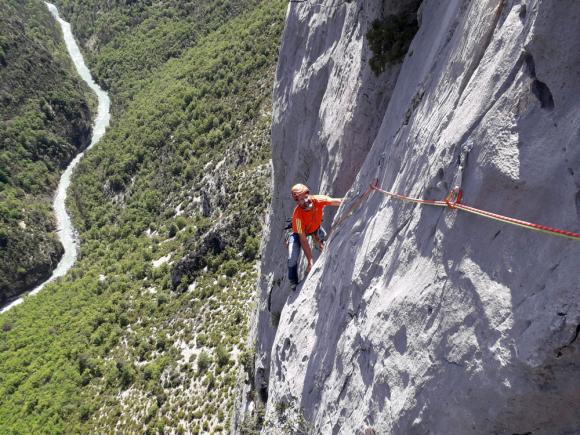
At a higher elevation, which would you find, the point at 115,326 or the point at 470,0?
the point at 470,0

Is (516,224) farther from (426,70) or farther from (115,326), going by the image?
(115,326)

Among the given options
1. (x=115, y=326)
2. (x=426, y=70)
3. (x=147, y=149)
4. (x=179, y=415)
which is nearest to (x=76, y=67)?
(x=147, y=149)

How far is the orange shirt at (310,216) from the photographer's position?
12875 millimetres

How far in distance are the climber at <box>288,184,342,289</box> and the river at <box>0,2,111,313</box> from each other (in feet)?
240

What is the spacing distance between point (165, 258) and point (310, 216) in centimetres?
5184

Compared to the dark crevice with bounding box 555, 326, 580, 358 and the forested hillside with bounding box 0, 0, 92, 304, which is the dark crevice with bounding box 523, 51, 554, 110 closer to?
the dark crevice with bounding box 555, 326, 580, 358

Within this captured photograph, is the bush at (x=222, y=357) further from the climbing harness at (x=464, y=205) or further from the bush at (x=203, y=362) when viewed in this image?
the climbing harness at (x=464, y=205)

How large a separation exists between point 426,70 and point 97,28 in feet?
468

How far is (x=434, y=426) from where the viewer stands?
7289 millimetres

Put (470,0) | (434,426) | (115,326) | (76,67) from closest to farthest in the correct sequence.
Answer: (434,426)
(470,0)
(115,326)
(76,67)

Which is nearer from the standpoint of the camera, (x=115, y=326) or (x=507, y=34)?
(x=507, y=34)

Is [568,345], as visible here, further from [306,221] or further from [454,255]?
[306,221]

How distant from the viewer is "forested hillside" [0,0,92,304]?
78.6 metres

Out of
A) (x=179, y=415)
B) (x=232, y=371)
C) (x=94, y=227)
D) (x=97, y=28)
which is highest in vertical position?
(x=97, y=28)
